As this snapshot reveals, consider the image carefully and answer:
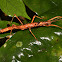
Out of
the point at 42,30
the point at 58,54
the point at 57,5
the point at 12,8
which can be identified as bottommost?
the point at 58,54

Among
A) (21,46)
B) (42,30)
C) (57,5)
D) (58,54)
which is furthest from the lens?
(57,5)

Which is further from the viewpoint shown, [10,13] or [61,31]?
[10,13]

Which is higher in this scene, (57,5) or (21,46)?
(57,5)

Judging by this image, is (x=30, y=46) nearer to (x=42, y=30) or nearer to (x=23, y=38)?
(x=23, y=38)

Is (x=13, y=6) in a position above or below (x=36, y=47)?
above

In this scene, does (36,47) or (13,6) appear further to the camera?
(13,6)

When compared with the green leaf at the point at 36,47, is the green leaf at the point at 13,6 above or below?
above

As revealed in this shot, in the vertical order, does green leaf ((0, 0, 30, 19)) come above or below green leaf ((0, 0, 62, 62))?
above

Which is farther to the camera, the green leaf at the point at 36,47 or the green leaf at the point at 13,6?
the green leaf at the point at 13,6

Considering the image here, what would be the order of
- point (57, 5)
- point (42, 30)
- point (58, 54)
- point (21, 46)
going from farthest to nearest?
1. point (57, 5)
2. point (42, 30)
3. point (21, 46)
4. point (58, 54)

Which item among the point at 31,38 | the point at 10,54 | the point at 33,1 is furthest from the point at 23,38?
the point at 33,1

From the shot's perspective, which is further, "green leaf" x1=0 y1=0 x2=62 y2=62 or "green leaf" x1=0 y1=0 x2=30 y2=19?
"green leaf" x1=0 y1=0 x2=30 y2=19
